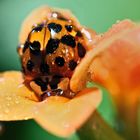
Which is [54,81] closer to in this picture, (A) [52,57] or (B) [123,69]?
(A) [52,57]

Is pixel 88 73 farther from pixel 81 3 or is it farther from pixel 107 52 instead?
pixel 81 3

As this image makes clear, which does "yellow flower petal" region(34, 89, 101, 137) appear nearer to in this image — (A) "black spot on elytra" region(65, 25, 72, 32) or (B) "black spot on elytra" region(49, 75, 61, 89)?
(B) "black spot on elytra" region(49, 75, 61, 89)

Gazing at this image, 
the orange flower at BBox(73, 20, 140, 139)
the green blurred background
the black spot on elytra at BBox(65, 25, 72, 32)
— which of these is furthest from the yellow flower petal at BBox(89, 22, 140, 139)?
the green blurred background

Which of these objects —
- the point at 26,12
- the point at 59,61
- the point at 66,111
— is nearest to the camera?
the point at 66,111

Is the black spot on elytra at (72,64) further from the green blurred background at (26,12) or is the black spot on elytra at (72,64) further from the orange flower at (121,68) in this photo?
the green blurred background at (26,12)

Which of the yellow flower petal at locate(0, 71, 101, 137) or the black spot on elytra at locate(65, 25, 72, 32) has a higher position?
the black spot on elytra at locate(65, 25, 72, 32)

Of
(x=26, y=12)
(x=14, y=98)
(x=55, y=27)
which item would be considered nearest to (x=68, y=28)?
(x=55, y=27)

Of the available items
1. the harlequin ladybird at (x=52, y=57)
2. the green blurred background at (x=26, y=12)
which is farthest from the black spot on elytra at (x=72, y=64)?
the green blurred background at (x=26, y=12)

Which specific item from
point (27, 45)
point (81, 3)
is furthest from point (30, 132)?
point (27, 45)
